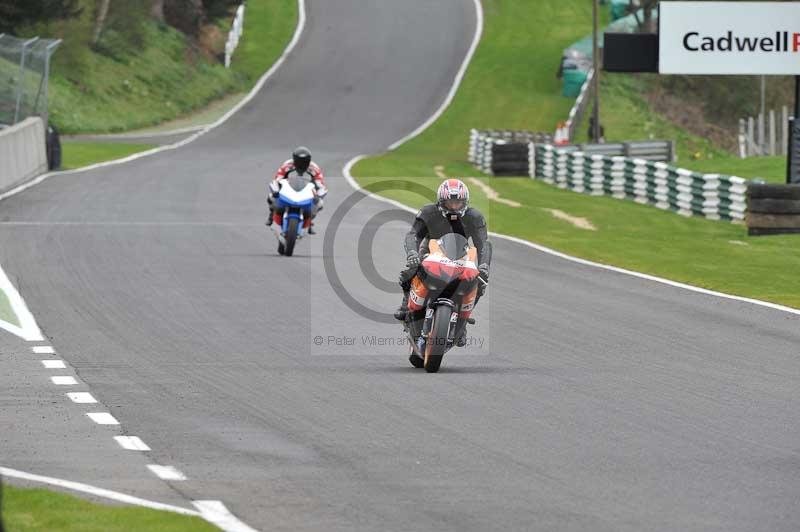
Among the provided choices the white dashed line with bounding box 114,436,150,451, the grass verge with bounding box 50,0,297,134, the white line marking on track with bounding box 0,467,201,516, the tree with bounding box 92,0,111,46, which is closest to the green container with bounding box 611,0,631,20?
the grass verge with bounding box 50,0,297,134

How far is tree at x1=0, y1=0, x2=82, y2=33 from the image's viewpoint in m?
50.9

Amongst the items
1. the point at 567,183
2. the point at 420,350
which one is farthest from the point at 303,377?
the point at 567,183

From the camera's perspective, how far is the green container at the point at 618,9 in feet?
278

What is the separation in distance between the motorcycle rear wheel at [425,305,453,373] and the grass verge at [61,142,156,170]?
95.2 ft

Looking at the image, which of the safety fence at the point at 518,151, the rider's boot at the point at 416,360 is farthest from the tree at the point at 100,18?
the rider's boot at the point at 416,360

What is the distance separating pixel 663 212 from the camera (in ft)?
116

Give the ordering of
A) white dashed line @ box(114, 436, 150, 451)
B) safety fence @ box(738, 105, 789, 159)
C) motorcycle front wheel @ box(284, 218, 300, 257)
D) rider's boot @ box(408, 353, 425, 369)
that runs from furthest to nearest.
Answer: safety fence @ box(738, 105, 789, 159) < motorcycle front wheel @ box(284, 218, 300, 257) < rider's boot @ box(408, 353, 425, 369) < white dashed line @ box(114, 436, 150, 451)

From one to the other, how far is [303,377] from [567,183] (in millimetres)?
30035

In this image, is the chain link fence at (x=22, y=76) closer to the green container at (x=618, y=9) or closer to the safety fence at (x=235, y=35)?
the safety fence at (x=235, y=35)

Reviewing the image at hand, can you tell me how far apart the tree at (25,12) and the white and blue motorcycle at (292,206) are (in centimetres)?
2944

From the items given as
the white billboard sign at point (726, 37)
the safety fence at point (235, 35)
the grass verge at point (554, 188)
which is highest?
the safety fence at point (235, 35)

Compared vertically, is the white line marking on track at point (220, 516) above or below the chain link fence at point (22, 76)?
below

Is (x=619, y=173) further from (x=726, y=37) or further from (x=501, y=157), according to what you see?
(x=501, y=157)

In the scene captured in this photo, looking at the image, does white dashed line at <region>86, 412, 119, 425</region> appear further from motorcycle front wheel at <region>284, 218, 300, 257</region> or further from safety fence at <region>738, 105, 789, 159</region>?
safety fence at <region>738, 105, 789, 159</region>
